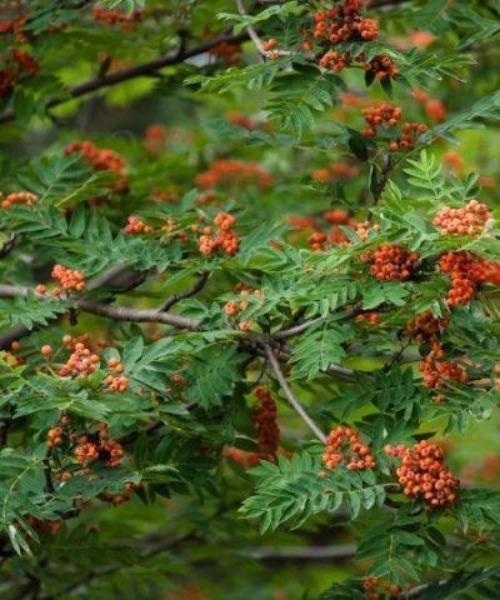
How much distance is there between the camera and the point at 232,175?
5055mm

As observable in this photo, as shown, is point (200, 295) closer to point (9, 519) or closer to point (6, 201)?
point (6, 201)

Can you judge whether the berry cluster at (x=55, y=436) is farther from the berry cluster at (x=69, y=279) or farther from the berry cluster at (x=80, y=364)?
the berry cluster at (x=69, y=279)

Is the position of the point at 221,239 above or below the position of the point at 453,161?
above

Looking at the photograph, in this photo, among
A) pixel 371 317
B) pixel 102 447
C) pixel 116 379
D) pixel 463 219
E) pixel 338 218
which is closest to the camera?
pixel 463 219

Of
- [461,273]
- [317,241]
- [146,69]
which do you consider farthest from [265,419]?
[146,69]

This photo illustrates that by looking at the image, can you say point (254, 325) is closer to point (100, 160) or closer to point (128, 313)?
point (128, 313)

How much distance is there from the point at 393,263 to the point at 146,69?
1.60 m

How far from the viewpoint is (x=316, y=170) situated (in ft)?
17.8

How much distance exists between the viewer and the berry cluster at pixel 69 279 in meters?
3.13

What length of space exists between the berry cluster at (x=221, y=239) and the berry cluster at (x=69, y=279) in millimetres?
280

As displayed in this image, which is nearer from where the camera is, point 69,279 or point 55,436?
point 55,436

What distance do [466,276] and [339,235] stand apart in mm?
747

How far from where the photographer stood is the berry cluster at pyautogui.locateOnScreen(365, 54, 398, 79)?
2943 millimetres

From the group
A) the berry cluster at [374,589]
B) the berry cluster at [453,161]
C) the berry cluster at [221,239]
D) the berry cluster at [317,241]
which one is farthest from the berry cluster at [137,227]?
the berry cluster at [453,161]
